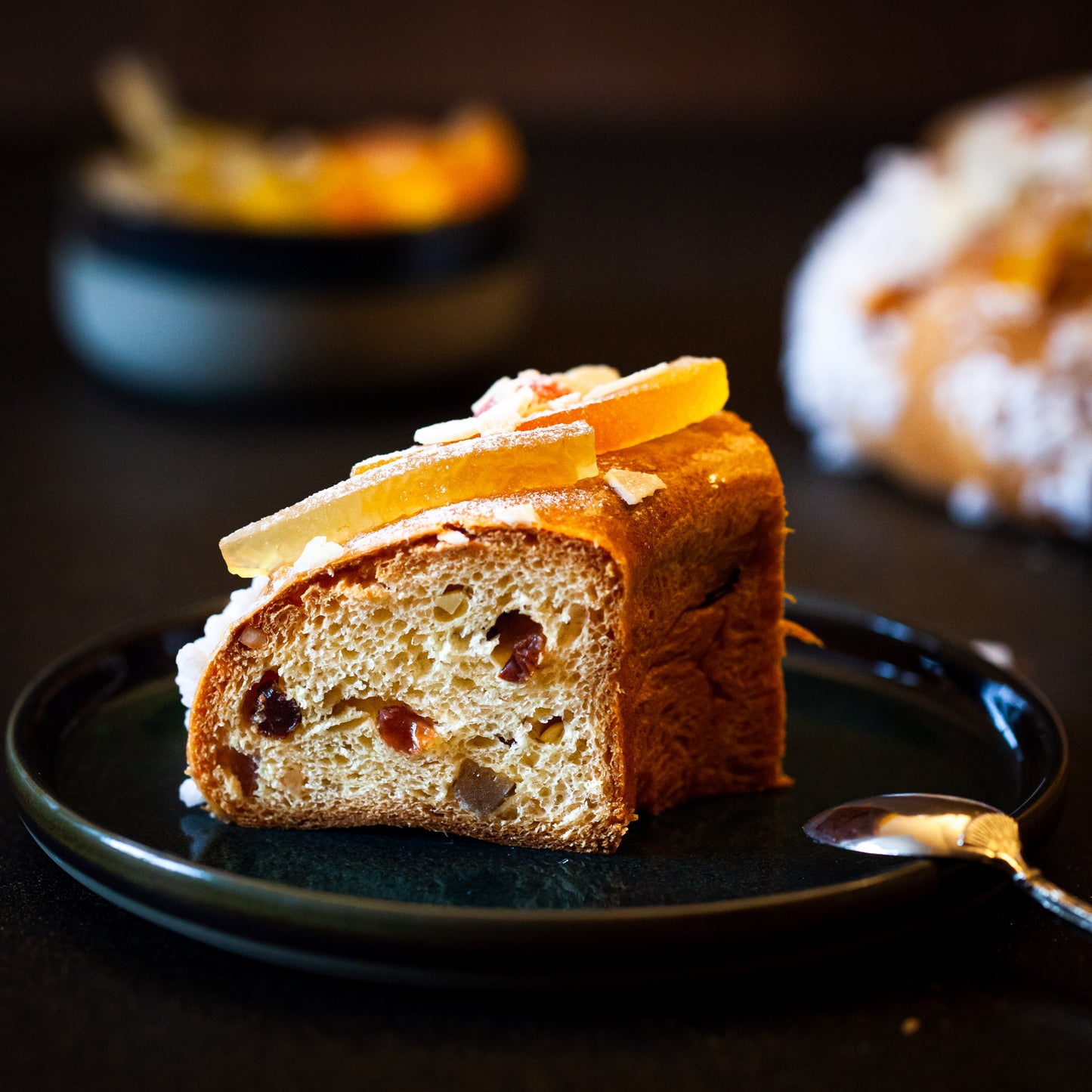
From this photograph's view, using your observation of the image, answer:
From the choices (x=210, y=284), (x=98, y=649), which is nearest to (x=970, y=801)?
(x=98, y=649)

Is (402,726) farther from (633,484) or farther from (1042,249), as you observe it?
(1042,249)

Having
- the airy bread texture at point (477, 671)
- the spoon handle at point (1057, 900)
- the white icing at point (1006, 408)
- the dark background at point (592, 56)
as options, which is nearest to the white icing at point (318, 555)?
the airy bread texture at point (477, 671)

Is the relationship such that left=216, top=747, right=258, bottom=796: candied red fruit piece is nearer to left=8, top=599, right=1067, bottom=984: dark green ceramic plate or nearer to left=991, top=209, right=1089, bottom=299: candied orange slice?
left=8, top=599, right=1067, bottom=984: dark green ceramic plate

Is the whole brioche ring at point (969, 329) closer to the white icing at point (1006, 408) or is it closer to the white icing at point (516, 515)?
the white icing at point (1006, 408)

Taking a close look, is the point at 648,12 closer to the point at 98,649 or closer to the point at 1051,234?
the point at 1051,234

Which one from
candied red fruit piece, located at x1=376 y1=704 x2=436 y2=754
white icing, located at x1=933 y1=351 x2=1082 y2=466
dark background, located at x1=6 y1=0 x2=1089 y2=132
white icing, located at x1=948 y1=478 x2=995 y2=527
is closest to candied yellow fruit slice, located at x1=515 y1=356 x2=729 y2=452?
candied red fruit piece, located at x1=376 y1=704 x2=436 y2=754

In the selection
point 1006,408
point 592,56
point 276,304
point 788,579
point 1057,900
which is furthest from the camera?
point 592,56

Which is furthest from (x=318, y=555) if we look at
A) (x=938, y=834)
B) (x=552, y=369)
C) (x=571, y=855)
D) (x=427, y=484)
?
(x=552, y=369)
